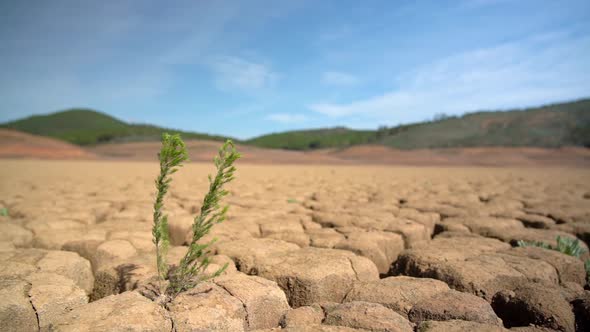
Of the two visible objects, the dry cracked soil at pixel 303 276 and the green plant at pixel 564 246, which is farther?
the green plant at pixel 564 246

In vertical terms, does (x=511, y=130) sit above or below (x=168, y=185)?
above

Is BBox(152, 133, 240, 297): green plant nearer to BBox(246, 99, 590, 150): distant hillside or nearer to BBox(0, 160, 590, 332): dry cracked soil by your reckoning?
BBox(0, 160, 590, 332): dry cracked soil

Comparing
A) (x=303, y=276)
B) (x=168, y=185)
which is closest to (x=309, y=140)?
(x=303, y=276)

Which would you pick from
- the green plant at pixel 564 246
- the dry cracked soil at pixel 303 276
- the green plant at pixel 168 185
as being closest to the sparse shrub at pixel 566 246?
the green plant at pixel 564 246

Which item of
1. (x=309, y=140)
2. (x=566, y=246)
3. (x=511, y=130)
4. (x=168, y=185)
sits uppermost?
(x=511, y=130)

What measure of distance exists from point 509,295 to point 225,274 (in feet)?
3.96

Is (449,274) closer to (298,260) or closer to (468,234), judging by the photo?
(298,260)

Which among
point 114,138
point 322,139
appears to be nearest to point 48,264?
point 114,138

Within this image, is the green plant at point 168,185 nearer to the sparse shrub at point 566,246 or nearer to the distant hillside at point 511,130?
the sparse shrub at point 566,246

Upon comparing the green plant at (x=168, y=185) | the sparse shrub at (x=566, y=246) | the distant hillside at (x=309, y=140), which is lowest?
the sparse shrub at (x=566, y=246)

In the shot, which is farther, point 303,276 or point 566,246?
Answer: point 566,246

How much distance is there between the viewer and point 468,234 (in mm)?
2475

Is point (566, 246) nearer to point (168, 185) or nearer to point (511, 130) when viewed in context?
point (168, 185)

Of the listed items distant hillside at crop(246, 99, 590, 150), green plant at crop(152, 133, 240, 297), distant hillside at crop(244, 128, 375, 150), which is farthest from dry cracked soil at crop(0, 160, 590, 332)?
distant hillside at crop(244, 128, 375, 150)
